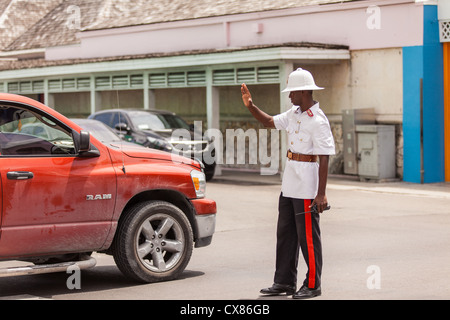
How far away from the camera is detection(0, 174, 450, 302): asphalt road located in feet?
27.6

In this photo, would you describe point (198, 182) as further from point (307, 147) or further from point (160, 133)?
point (160, 133)

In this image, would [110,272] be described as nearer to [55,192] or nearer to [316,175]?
[55,192]

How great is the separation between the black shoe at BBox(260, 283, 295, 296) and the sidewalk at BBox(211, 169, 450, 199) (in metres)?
10.5

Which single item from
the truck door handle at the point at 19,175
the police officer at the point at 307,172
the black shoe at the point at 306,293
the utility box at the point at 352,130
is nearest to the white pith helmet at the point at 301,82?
the police officer at the point at 307,172

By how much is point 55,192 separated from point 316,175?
7.50 ft

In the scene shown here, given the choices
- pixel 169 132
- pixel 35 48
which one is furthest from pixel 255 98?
pixel 35 48

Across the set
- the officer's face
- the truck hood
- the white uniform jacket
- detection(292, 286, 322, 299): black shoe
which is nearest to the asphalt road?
detection(292, 286, 322, 299): black shoe

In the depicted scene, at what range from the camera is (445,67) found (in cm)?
2109

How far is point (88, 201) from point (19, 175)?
71 cm

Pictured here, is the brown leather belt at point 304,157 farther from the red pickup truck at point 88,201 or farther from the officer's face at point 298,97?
the red pickup truck at point 88,201

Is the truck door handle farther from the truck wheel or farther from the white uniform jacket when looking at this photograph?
the white uniform jacket

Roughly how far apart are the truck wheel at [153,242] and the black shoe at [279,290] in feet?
3.87

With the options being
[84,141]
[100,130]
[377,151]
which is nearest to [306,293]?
[84,141]

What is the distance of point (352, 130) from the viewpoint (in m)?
21.9
